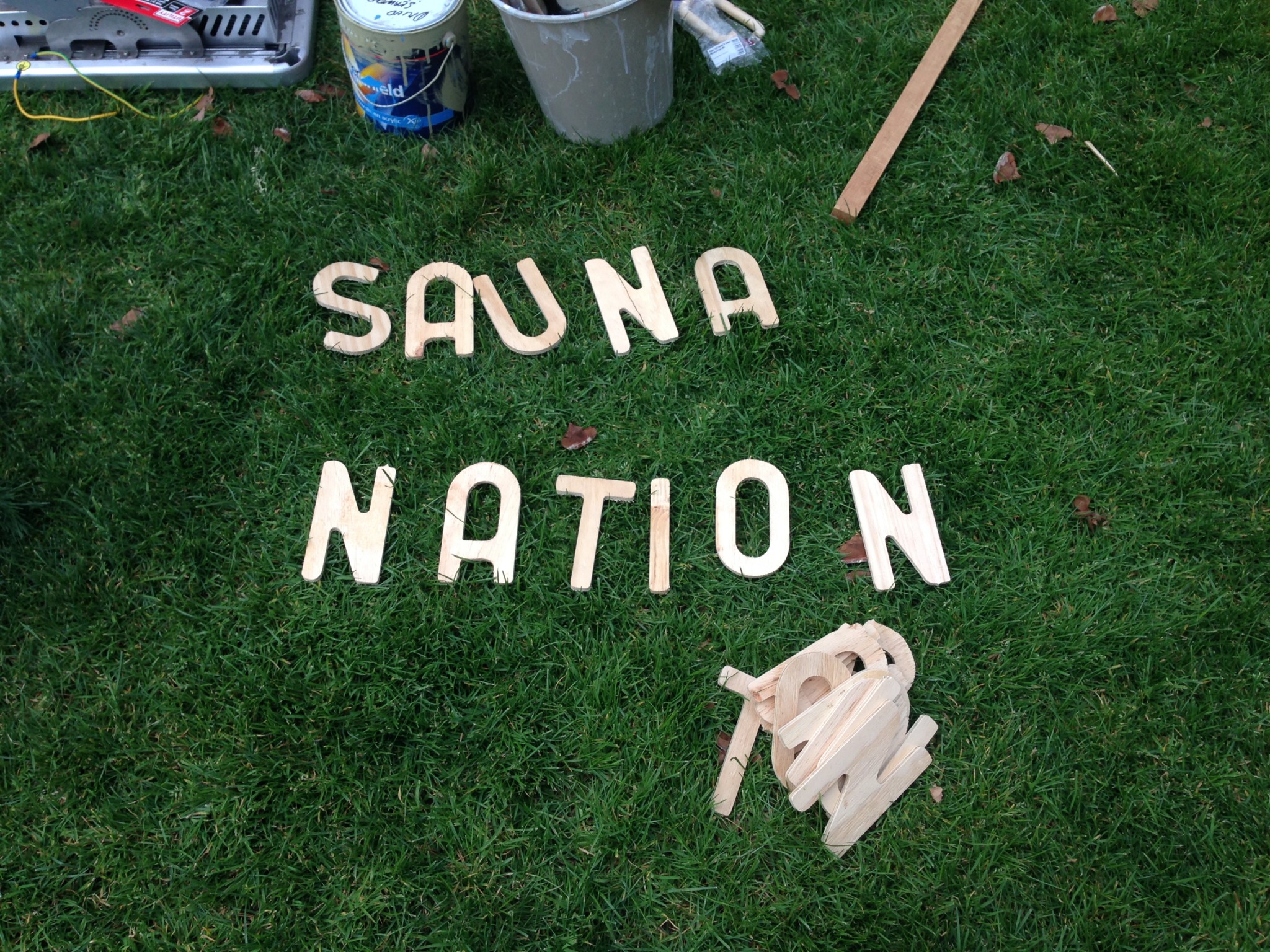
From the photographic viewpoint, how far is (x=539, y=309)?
9.61 ft

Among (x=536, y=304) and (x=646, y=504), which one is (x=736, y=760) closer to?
(x=646, y=504)

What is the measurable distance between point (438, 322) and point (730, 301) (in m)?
0.95

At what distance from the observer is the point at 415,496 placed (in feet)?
8.61

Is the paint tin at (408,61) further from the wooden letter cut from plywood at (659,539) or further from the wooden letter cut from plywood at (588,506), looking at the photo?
the wooden letter cut from plywood at (659,539)

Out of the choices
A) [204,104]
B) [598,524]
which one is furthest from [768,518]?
[204,104]

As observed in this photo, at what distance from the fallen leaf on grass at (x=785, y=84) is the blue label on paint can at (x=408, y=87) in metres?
1.13

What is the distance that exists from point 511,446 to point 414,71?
137 centimetres

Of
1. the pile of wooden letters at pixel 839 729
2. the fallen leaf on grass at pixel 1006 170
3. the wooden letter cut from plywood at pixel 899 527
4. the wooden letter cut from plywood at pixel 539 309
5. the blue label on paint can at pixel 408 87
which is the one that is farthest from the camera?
the fallen leaf on grass at pixel 1006 170

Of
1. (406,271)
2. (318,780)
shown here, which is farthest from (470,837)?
(406,271)

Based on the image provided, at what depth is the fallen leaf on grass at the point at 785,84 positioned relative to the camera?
3285 millimetres

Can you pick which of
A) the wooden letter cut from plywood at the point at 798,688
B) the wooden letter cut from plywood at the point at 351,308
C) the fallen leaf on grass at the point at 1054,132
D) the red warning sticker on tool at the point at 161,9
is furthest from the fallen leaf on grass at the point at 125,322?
the fallen leaf on grass at the point at 1054,132

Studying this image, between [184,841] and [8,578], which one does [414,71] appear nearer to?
[8,578]

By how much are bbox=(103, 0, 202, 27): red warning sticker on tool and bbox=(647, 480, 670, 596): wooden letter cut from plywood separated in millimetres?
2483

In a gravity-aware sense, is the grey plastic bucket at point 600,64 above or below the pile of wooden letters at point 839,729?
above
